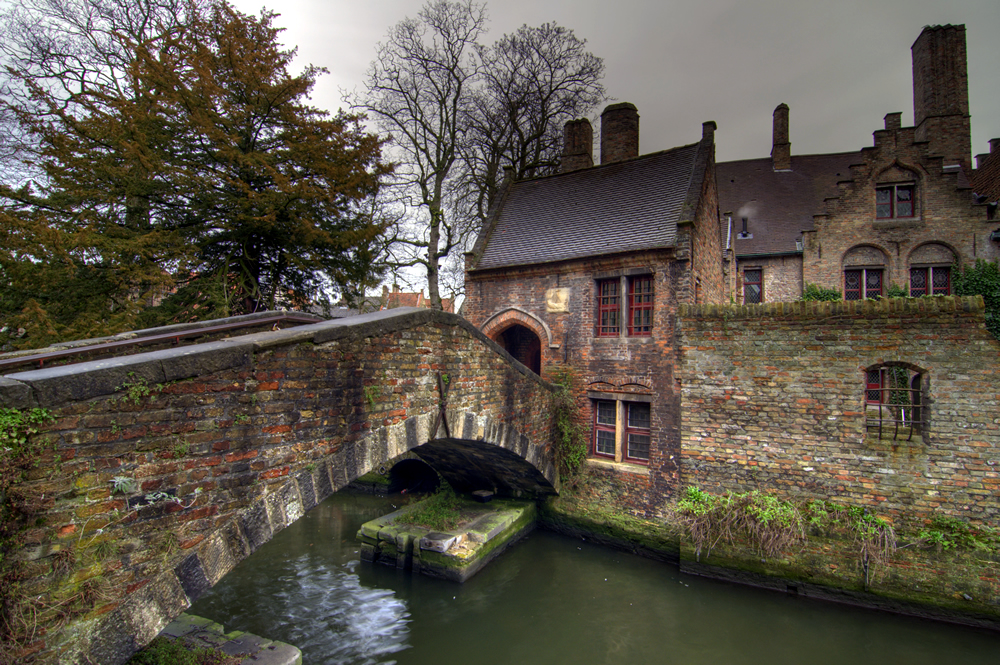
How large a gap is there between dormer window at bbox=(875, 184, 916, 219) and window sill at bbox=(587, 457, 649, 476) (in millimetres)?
12770

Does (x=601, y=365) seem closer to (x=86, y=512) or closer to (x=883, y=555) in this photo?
(x=883, y=555)

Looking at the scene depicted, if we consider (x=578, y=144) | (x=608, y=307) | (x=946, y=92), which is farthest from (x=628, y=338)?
(x=946, y=92)

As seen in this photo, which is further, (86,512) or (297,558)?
(297,558)

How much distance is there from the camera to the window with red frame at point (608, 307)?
10.4 metres

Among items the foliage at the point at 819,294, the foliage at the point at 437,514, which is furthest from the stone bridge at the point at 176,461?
the foliage at the point at 819,294

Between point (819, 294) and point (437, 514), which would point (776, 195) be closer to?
point (819, 294)

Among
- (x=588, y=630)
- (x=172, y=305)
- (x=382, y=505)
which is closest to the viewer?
(x=588, y=630)

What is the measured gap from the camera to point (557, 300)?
11.1 metres

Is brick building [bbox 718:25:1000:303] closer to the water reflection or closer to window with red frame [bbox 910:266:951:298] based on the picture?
window with red frame [bbox 910:266:951:298]

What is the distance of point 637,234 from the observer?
10516mm

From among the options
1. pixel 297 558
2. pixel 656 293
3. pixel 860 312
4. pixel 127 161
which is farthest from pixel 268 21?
pixel 860 312

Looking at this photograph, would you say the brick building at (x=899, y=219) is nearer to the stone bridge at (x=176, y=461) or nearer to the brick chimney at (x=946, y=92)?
the brick chimney at (x=946, y=92)

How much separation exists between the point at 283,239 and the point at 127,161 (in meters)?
2.62

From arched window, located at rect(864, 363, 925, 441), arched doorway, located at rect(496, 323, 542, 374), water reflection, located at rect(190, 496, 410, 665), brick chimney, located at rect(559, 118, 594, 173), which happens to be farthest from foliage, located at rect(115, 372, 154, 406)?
brick chimney, located at rect(559, 118, 594, 173)
